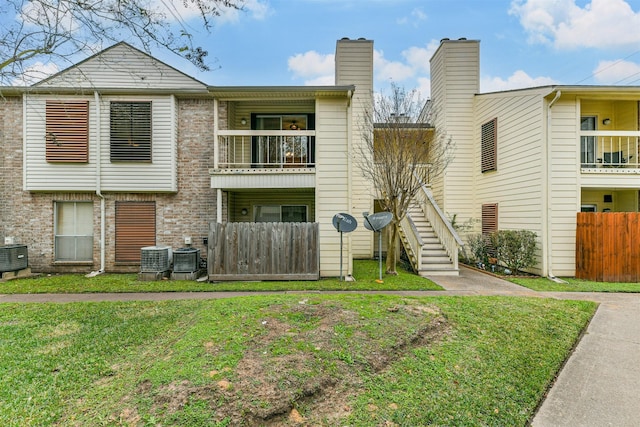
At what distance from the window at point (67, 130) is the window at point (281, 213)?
18.8 ft

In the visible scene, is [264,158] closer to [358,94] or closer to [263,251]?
[263,251]

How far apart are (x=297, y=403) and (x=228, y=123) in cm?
892

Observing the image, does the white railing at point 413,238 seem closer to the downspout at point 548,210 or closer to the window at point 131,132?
the downspout at point 548,210

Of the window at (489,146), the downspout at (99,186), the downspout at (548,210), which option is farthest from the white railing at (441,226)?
the downspout at (99,186)

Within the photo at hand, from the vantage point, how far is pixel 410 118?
9633 mm

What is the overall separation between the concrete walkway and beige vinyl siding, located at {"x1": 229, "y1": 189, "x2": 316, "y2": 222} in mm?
4942

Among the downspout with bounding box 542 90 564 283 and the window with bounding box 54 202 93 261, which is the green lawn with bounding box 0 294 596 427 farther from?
the window with bounding box 54 202 93 261

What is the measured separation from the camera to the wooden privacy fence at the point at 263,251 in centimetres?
844

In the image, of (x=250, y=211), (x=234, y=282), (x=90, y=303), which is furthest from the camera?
(x=250, y=211)

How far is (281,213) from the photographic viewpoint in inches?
460

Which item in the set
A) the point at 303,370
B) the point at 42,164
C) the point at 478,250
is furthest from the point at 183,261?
the point at 478,250

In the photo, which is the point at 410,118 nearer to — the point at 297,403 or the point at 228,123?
the point at 228,123

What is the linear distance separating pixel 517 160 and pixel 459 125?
311 centimetres

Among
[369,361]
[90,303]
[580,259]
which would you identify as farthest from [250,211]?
[580,259]
